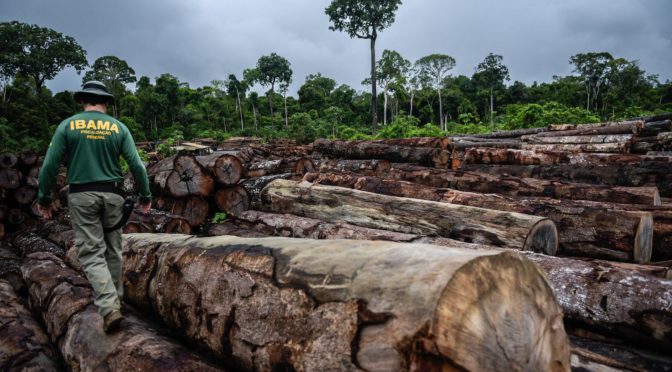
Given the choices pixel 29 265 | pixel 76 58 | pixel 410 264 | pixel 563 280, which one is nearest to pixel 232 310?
pixel 410 264

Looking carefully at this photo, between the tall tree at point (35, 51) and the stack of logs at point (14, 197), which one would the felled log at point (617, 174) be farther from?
the tall tree at point (35, 51)

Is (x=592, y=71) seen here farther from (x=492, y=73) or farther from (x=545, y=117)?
(x=545, y=117)

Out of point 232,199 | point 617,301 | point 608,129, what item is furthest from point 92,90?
point 608,129

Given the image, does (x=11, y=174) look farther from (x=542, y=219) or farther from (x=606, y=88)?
(x=606, y=88)

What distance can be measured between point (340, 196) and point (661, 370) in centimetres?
343

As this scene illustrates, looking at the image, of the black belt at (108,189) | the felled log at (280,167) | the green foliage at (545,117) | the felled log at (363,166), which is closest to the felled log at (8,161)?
the felled log at (280,167)

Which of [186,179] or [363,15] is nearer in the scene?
[186,179]

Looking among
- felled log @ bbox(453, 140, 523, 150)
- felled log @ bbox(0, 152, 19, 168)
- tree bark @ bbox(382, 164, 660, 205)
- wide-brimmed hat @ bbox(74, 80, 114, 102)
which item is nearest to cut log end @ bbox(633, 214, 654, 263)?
tree bark @ bbox(382, 164, 660, 205)

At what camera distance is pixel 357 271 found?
1.52 metres

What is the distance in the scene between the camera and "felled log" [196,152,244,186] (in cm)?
625

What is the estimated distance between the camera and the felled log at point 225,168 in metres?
6.25

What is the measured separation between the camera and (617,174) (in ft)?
18.8

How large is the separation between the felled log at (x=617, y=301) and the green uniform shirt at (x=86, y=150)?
132 inches

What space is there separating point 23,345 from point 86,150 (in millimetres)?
1495
